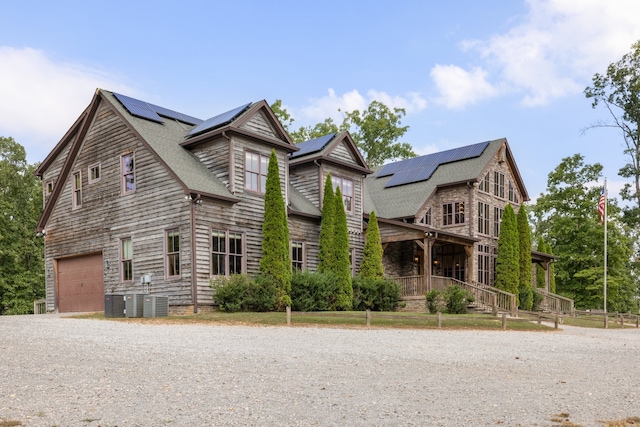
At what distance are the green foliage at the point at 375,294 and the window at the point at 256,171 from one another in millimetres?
5960

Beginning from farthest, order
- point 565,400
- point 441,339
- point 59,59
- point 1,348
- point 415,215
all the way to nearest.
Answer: point 415,215 < point 59,59 < point 441,339 < point 1,348 < point 565,400

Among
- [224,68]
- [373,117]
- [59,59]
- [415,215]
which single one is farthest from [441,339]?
[373,117]

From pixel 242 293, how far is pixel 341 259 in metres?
5.49

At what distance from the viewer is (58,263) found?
85.8 feet

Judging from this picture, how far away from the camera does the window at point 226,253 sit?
21.3 meters

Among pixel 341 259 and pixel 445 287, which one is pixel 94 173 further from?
pixel 445 287

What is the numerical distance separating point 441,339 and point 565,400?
7.68 meters

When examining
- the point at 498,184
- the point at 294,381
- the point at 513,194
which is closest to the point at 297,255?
the point at 498,184

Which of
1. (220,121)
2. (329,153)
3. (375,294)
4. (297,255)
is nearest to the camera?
(220,121)

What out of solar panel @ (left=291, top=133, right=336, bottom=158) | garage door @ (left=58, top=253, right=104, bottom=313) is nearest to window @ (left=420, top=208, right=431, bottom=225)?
solar panel @ (left=291, top=133, right=336, bottom=158)

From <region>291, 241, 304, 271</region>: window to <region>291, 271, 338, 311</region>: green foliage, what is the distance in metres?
2.00

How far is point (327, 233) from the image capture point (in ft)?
80.3

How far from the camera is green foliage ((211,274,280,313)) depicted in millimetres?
20109

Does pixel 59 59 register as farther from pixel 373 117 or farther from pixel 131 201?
pixel 373 117
